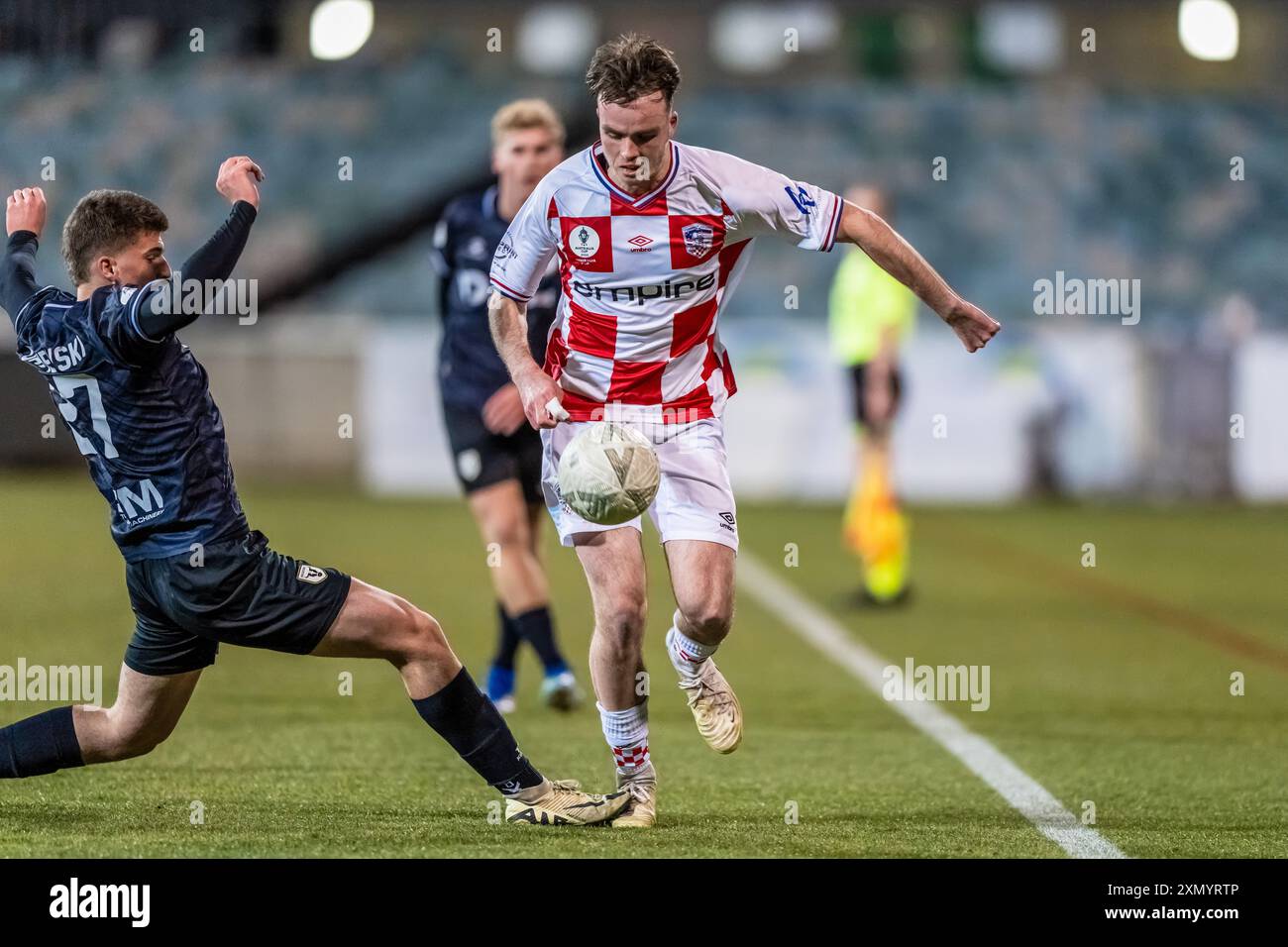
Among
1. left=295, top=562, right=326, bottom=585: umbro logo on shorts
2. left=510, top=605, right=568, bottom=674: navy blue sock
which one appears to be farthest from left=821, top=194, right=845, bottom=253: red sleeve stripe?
left=510, top=605, right=568, bottom=674: navy blue sock

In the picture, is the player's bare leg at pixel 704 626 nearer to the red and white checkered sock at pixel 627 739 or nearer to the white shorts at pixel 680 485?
the white shorts at pixel 680 485

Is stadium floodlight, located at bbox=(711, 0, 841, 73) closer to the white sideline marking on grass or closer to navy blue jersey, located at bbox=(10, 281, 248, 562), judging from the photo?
the white sideline marking on grass

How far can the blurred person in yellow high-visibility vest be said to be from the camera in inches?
458

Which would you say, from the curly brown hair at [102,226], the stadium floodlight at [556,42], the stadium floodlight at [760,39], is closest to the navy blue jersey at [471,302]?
the curly brown hair at [102,226]

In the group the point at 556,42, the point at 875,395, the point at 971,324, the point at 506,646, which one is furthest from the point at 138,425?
the point at 556,42

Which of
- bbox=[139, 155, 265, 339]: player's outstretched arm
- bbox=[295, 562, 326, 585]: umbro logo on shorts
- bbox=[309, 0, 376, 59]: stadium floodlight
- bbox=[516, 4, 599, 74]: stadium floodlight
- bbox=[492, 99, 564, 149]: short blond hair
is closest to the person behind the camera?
bbox=[139, 155, 265, 339]: player's outstretched arm

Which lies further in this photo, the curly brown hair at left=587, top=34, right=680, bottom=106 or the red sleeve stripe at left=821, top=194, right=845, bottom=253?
the red sleeve stripe at left=821, top=194, right=845, bottom=253

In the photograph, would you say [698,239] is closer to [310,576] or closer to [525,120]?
[310,576]

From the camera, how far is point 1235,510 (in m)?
18.9

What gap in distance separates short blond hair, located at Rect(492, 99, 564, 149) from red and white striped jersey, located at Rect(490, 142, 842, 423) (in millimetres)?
1963

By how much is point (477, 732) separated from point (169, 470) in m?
1.10

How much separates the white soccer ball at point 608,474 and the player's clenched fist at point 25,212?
1.62 m
